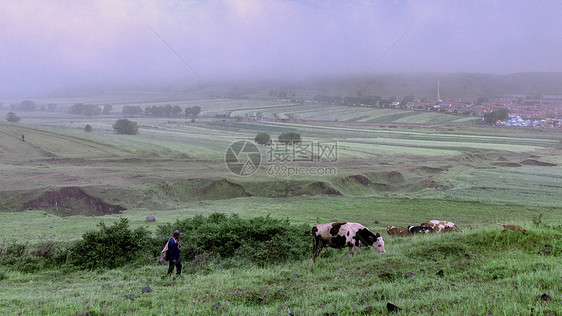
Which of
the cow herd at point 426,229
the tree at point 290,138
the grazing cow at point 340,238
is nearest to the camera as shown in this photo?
the grazing cow at point 340,238

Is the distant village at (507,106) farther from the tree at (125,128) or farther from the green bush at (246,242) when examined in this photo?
the green bush at (246,242)

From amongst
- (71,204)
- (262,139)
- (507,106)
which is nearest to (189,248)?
(71,204)

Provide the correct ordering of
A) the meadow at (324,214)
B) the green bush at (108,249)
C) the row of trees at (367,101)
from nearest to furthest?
the meadow at (324,214) → the green bush at (108,249) → the row of trees at (367,101)

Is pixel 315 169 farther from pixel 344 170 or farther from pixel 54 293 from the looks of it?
pixel 54 293

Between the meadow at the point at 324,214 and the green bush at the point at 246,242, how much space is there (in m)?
0.93

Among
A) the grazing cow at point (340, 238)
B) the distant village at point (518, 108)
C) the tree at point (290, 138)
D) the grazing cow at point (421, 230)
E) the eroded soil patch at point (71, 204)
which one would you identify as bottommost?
the eroded soil patch at point (71, 204)

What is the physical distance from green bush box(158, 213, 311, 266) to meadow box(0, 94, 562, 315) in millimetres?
933

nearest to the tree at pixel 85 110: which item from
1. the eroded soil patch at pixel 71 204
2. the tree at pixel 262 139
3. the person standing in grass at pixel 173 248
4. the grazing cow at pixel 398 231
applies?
the tree at pixel 262 139

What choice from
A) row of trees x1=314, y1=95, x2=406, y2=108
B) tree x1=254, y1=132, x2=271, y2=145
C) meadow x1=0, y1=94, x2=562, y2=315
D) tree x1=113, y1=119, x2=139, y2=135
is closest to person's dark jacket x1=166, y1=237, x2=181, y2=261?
meadow x1=0, y1=94, x2=562, y2=315

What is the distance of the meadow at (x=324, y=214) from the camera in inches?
355

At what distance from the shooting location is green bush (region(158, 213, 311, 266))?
49.6ft

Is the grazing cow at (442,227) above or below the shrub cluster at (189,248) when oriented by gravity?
below

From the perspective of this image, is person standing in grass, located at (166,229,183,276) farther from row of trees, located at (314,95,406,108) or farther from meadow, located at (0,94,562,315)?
row of trees, located at (314,95,406,108)

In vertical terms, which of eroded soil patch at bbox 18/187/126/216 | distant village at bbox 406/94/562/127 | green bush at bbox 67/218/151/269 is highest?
distant village at bbox 406/94/562/127
